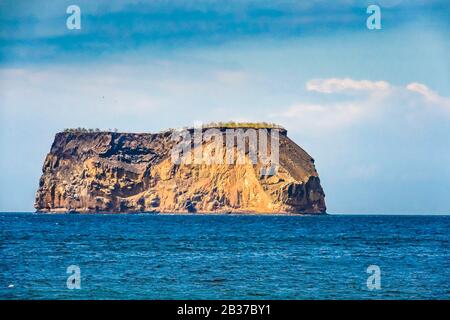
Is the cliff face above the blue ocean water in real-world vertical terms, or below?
above

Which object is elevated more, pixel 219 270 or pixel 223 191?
pixel 223 191

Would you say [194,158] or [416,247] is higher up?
[194,158]

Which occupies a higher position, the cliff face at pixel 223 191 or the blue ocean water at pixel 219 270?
the cliff face at pixel 223 191

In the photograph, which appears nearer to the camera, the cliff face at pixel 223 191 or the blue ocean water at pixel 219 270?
the blue ocean water at pixel 219 270

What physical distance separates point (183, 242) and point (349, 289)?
29928 mm

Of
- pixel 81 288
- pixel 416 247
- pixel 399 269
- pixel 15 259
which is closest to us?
pixel 81 288

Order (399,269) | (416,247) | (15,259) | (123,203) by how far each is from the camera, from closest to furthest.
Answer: (399,269) < (15,259) < (416,247) < (123,203)

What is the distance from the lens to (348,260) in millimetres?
42875

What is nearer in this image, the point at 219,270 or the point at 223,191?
the point at 219,270

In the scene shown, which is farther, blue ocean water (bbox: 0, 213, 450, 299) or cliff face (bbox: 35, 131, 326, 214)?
cliff face (bbox: 35, 131, 326, 214)
